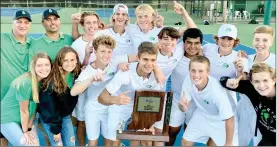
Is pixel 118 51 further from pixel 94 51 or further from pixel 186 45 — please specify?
pixel 186 45

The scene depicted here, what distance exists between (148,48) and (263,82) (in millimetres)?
1069

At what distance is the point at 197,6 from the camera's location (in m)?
3.45

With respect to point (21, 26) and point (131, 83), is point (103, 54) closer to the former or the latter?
point (131, 83)

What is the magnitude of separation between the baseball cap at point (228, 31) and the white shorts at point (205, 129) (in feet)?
2.55

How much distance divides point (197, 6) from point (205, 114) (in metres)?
1.04

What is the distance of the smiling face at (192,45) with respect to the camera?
3389 mm

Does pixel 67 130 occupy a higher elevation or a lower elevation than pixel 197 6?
lower

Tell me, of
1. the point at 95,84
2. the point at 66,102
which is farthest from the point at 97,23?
the point at 66,102

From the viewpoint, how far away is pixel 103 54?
10.9ft

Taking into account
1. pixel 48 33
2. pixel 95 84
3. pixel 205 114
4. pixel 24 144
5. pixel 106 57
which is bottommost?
pixel 24 144

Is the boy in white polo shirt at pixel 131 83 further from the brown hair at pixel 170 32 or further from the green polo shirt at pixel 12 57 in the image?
the green polo shirt at pixel 12 57

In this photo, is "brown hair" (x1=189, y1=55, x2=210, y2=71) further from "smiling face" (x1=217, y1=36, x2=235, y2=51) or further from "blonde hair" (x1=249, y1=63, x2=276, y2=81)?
"blonde hair" (x1=249, y1=63, x2=276, y2=81)

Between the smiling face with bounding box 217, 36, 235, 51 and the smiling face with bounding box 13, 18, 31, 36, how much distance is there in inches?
70.7

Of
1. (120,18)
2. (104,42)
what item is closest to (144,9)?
(120,18)
